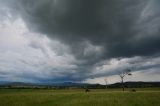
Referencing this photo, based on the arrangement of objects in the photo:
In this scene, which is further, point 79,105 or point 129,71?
point 129,71

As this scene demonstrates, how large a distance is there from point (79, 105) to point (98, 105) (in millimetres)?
3381

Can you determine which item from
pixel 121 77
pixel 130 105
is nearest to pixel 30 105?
pixel 130 105

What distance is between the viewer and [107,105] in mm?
32281

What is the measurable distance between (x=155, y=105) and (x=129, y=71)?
76029 mm

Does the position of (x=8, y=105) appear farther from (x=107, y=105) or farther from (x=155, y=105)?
(x=155, y=105)

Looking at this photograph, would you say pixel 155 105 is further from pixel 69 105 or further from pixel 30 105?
pixel 30 105

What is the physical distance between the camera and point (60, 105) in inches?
1348

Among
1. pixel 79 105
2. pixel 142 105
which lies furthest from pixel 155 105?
pixel 79 105

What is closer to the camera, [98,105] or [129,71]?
[98,105]

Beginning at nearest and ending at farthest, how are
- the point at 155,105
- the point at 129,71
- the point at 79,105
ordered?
the point at 155,105 < the point at 79,105 < the point at 129,71

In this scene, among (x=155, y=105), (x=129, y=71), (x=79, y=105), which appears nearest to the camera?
(x=155, y=105)

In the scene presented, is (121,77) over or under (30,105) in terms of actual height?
over

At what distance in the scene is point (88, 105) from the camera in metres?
33.2

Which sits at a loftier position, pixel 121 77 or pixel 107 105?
pixel 121 77
